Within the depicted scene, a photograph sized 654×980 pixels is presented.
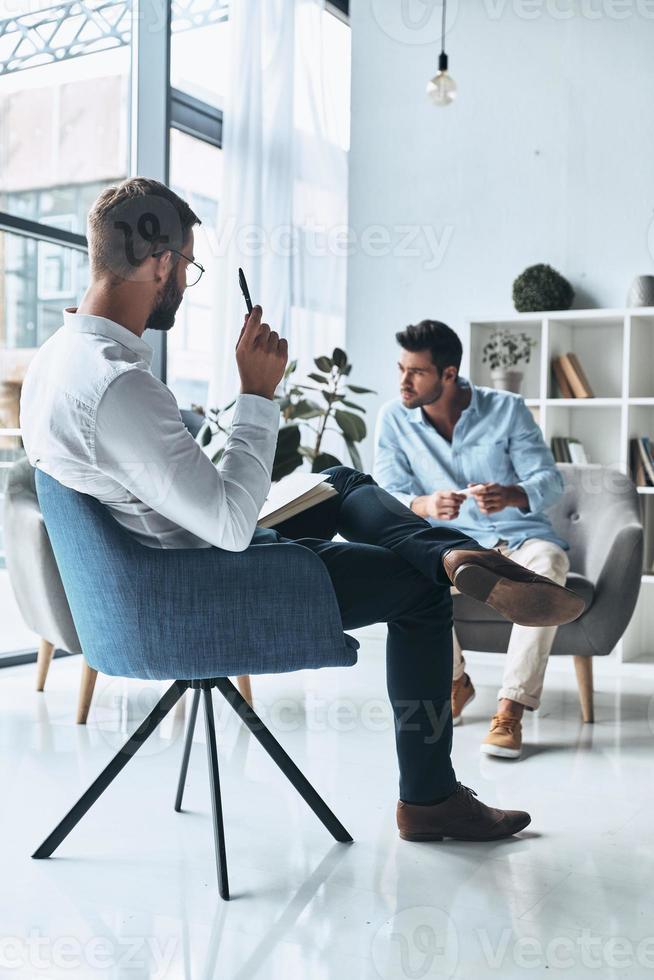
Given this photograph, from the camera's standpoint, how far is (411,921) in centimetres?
161

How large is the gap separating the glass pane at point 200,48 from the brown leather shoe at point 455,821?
12.2ft

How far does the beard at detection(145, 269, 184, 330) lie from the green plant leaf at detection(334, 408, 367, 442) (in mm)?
1975

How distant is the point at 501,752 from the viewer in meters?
2.56

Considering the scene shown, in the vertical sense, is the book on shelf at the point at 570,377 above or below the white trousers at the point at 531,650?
above

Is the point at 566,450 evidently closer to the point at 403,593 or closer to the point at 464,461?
the point at 464,461

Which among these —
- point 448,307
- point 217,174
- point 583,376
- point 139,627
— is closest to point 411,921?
point 139,627

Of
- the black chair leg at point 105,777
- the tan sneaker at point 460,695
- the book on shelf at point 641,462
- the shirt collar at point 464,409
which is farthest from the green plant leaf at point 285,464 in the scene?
the black chair leg at point 105,777

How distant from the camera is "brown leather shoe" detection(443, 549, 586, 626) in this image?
1654mm

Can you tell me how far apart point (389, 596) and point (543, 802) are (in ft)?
2.46

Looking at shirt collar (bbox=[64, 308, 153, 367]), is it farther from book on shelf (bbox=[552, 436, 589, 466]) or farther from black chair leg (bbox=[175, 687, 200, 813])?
book on shelf (bbox=[552, 436, 589, 466])

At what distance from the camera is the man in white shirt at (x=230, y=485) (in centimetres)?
154

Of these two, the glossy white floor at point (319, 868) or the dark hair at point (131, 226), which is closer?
the glossy white floor at point (319, 868)

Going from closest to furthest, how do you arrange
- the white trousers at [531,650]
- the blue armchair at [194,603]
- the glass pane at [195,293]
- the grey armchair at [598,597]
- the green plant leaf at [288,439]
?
the blue armchair at [194,603], the white trousers at [531,650], the grey armchair at [598,597], the green plant leaf at [288,439], the glass pane at [195,293]

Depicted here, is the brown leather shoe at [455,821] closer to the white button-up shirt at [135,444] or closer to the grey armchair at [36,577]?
the white button-up shirt at [135,444]
